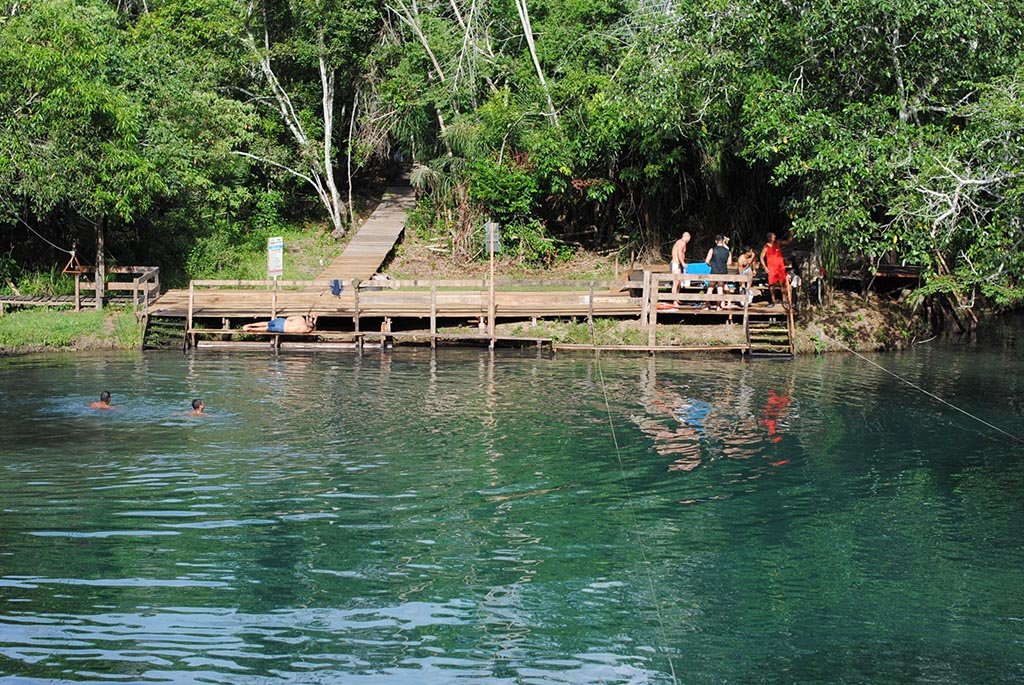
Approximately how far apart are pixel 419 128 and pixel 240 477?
81.5 ft

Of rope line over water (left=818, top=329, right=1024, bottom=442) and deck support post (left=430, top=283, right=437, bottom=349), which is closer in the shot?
rope line over water (left=818, top=329, right=1024, bottom=442)

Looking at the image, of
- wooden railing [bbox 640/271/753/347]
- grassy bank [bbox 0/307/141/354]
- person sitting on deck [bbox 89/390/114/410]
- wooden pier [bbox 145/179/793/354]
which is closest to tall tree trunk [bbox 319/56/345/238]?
wooden pier [bbox 145/179/793/354]

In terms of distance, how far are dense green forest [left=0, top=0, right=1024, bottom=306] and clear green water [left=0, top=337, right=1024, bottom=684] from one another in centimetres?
523

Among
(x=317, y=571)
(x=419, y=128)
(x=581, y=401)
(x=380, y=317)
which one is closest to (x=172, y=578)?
(x=317, y=571)

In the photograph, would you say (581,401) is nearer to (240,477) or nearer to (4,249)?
(240,477)

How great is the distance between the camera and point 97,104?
32.3m

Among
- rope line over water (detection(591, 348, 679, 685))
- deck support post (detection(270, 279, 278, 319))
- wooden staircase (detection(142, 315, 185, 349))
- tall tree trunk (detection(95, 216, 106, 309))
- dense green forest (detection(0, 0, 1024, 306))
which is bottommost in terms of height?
rope line over water (detection(591, 348, 679, 685))

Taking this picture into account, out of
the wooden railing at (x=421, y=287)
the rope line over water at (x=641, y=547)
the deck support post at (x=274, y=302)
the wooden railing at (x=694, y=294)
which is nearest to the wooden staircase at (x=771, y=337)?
the wooden railing at (x=694, y=294)

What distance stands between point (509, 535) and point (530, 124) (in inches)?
995

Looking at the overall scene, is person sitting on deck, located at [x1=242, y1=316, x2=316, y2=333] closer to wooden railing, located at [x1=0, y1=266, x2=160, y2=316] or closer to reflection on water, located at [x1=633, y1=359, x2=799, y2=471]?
wooden railing, located at [x1=0, y1=266, x2=160, y2=316]

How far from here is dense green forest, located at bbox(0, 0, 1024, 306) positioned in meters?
26.4

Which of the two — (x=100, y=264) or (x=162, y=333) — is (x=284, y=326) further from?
(x=100, y=264)

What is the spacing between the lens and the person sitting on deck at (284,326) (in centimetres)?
3322

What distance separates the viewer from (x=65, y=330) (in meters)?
32.5
